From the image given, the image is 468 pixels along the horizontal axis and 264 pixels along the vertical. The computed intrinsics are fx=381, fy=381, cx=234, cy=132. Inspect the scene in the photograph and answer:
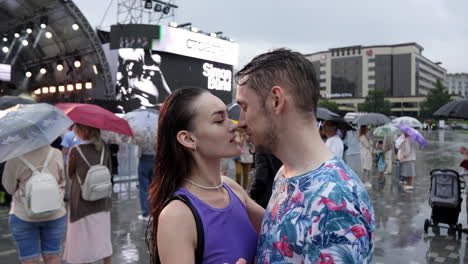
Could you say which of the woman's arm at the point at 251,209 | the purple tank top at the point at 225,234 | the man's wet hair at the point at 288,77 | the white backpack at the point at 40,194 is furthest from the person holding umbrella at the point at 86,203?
the man's wet hair at the point at 288,77

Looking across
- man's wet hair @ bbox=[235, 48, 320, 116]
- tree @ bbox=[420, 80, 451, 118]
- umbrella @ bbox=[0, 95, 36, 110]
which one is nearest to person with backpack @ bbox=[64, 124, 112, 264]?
umbrella @ bbox=[0, 95, 36, 110]

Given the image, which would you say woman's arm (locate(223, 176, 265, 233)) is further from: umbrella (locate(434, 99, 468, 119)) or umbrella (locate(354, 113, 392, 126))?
umbrella (locate(354, 113, 392, 126))

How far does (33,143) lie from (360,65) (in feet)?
389

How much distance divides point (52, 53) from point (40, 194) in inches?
909

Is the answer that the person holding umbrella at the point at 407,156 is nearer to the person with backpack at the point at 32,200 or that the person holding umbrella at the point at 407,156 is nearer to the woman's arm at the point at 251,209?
the person with backpack at the point at 32,200

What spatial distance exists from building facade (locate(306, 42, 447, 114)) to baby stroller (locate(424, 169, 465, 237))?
100 meters

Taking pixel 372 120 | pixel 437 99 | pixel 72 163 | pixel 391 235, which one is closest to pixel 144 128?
pixel 72 163

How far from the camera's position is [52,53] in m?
23.7

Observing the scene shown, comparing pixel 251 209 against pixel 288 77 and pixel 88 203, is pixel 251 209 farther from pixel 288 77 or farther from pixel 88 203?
pixel 88 203

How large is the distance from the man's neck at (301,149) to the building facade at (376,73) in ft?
347

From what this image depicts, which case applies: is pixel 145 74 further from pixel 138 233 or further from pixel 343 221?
pixel 343 221

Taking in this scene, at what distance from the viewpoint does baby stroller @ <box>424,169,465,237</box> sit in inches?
246

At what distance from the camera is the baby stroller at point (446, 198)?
6.24 metres

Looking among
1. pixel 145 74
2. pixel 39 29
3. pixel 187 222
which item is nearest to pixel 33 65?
pixel 39 29
